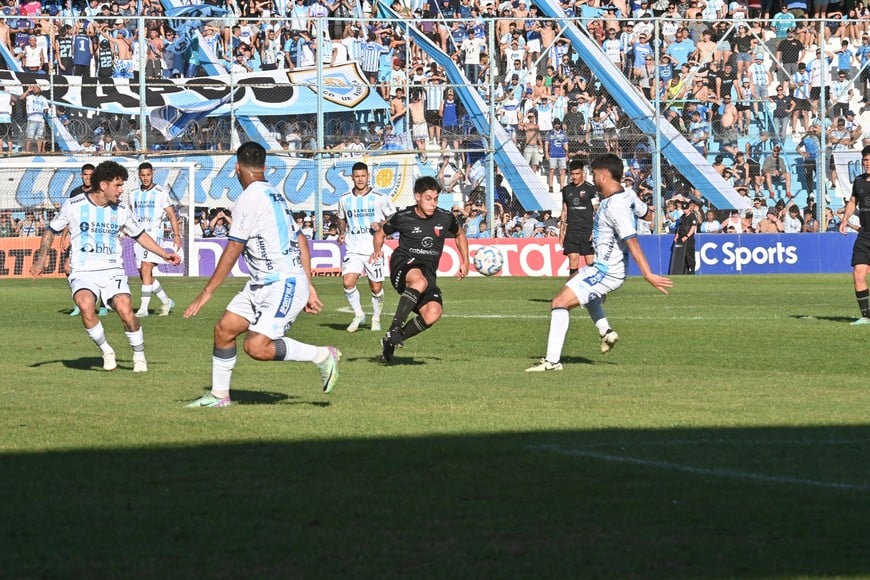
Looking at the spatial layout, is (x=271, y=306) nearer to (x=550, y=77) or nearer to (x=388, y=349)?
(x=388, y=349)

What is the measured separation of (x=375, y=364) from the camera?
48.1 ft

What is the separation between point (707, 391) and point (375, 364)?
404 centimetres

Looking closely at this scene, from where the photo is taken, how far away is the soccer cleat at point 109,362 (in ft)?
46.8

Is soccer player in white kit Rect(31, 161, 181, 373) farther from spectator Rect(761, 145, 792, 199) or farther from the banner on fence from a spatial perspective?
spectator Rect(761, 145, 792, 199)

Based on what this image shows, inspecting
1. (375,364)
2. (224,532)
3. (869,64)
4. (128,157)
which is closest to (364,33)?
(128,157)

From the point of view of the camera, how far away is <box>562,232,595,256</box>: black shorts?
82.8 ft

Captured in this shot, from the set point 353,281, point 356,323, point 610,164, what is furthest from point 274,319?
point 353,281

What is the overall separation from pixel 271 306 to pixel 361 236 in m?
9.94

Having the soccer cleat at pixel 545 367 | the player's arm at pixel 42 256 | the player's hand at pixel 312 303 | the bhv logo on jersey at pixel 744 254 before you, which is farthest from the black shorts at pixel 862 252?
the bhv logo on jersey at pixel 744 254

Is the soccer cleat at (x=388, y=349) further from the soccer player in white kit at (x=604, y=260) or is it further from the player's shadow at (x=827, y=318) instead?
the player's shadow at (x=827, y=318)

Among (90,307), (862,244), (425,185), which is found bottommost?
(90,307)

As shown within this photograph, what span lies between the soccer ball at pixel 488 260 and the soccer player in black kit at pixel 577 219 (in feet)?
37.6

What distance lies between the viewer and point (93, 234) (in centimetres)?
1449

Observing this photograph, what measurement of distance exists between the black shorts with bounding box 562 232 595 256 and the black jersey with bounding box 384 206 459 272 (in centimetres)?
1033
